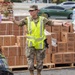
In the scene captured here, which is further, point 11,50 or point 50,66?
point 50,66

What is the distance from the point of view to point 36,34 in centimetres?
865

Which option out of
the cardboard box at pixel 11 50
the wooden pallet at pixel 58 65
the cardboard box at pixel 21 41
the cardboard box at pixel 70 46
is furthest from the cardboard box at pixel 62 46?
the cardboard box at pixel 11 50

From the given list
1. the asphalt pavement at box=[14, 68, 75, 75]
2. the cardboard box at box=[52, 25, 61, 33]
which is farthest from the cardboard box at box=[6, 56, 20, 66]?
the cardboard box at box=[52, 25, 61, 33]

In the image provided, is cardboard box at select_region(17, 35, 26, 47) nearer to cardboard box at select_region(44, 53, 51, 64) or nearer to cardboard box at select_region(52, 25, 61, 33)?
cardboard box at select_region(44, 53, 51, 64)

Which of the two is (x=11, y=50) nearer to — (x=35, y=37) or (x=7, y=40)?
(x=7, y=40)

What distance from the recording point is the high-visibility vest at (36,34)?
28.2ft

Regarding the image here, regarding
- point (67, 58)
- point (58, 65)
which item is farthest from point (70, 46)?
point (58, 65)

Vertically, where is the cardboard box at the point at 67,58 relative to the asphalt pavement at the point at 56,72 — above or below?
above

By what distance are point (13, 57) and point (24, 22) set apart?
94.0 inches

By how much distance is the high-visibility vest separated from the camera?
339 inches

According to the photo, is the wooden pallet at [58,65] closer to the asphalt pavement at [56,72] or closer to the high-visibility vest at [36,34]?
the asphalt pavement at [56,72]

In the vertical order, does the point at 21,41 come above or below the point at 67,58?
above

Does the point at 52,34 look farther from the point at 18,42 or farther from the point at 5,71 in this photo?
the point at 5,71

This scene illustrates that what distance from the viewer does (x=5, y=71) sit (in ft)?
21.3
